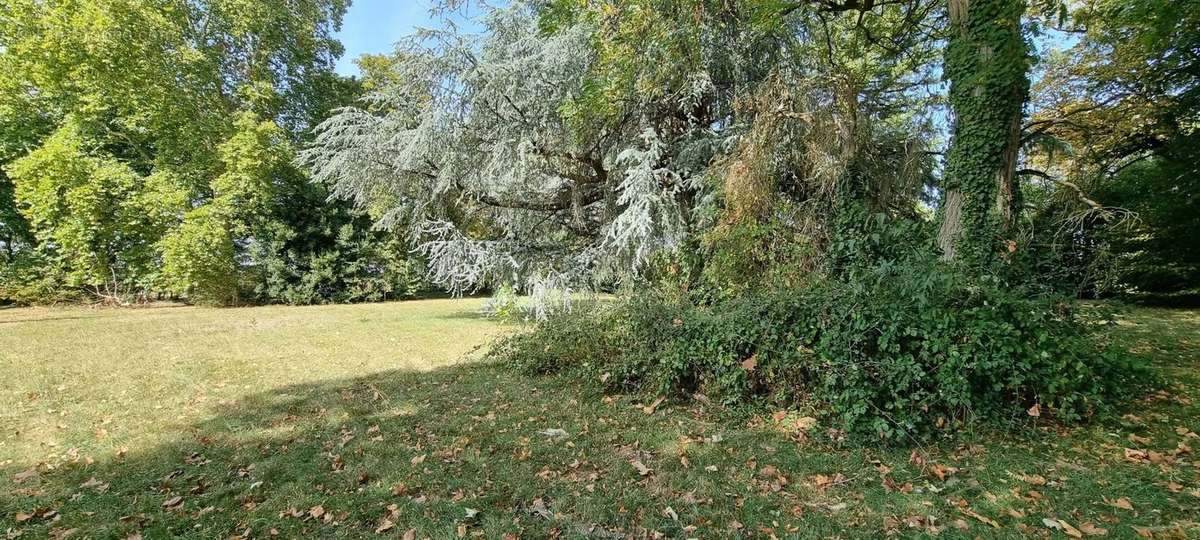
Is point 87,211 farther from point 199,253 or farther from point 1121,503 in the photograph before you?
point 1121,503

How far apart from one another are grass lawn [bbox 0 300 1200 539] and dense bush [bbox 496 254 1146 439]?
9.7 inches

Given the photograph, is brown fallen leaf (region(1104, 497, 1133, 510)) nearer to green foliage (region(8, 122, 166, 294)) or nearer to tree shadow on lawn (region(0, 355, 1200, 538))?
tree shadow on lawn (region(0, 355, 1200, 538))

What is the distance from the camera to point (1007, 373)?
12.7ft

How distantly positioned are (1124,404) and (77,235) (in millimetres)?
22101

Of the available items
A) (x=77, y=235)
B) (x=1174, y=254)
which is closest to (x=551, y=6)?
(x=1174, y=254)

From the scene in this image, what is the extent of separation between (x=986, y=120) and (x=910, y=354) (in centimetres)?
289

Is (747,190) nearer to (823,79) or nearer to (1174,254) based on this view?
(823,79)

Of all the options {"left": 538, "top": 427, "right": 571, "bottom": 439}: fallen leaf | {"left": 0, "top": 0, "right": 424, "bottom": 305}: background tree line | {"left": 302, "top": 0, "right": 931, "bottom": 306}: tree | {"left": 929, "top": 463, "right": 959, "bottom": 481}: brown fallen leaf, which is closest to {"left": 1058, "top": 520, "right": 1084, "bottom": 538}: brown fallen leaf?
{"left": 929, "top": 463, "right": 959, "bottom": 481}: brown fallen leaf

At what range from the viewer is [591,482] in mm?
3406

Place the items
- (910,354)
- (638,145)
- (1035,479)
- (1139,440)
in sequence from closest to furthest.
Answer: (1035,479), (1139,440), (910,354), (638,145)

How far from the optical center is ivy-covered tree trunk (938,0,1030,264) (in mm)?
4898

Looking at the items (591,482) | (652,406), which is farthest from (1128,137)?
Result: (591,482)

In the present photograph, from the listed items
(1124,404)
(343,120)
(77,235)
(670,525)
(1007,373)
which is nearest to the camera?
(670,525)

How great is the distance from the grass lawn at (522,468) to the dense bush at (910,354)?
25 cm
